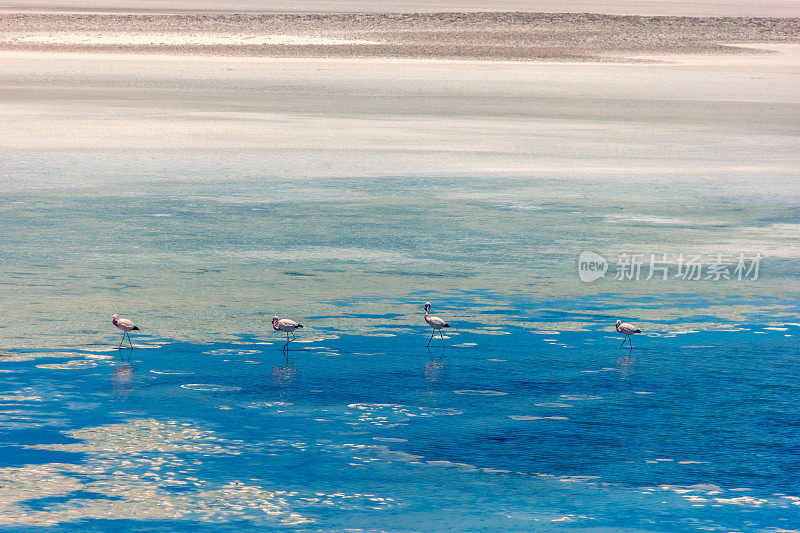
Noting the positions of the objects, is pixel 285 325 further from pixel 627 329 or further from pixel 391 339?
pixel 627 329

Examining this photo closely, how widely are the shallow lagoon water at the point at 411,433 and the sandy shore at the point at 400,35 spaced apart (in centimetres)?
3492

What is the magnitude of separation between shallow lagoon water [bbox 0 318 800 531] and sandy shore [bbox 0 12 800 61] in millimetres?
34915

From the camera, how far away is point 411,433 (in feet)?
23.8

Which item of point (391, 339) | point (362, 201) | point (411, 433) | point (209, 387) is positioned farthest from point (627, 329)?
point (362, 201)

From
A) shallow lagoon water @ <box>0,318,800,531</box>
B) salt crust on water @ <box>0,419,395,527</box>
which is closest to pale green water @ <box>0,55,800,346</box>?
shallow lagoon water @ <box>0,318,800,531</box>

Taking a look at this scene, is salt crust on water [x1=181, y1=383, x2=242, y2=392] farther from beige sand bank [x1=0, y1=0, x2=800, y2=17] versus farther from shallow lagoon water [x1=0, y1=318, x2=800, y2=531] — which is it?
beige sand bank [x1=0, y1=0, x2=800, y2=17]

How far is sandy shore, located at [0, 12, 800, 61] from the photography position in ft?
148

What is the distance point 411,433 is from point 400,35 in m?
47.5

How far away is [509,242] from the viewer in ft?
41.6

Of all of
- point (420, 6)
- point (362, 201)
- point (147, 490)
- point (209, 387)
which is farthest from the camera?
point (420, 6)

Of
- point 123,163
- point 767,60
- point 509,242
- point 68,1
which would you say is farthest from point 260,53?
point 68,1

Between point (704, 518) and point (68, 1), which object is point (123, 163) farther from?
point (68, 1)

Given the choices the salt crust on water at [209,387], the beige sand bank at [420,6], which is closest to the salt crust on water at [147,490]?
the salt crust on water at [209,387]

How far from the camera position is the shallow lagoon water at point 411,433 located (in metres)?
6.17
